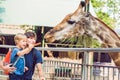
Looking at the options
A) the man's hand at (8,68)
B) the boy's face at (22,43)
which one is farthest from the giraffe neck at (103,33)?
the man's hand at (8,68)

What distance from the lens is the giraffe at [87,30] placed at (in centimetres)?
724

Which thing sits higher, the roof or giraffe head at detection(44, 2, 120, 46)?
giraffe head at detection(44, 2, 120, 46)

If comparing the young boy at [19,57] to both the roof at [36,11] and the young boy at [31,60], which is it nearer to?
the young boy at [31,60]

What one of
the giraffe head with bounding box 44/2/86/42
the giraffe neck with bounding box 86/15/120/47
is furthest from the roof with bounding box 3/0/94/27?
the giraffe neck with bounding box 86/15/120/47

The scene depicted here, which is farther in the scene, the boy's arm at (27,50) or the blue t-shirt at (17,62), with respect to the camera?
the blue t-shirt at (17,62)

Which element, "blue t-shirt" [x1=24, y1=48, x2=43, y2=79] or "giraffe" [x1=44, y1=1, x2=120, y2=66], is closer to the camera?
"blue t-shirt" [x1=24, y1=48, x2=43, y2=79]

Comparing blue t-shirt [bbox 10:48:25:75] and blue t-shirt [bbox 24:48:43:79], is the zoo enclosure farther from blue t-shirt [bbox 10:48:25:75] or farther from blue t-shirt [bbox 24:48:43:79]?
blue t-shirt [bbox 10:48:25:75]

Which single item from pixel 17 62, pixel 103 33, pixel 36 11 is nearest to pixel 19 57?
pixel 17 62

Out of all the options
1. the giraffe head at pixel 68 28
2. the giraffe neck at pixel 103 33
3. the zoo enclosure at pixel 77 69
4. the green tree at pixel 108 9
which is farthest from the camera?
the green tree at pixel 108 9

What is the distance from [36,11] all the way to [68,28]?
832cm

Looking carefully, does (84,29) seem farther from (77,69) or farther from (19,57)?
(19,57)

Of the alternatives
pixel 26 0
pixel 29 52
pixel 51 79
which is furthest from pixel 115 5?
pixel 29 52

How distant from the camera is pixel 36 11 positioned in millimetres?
15891

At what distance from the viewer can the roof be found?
15.3 metres
